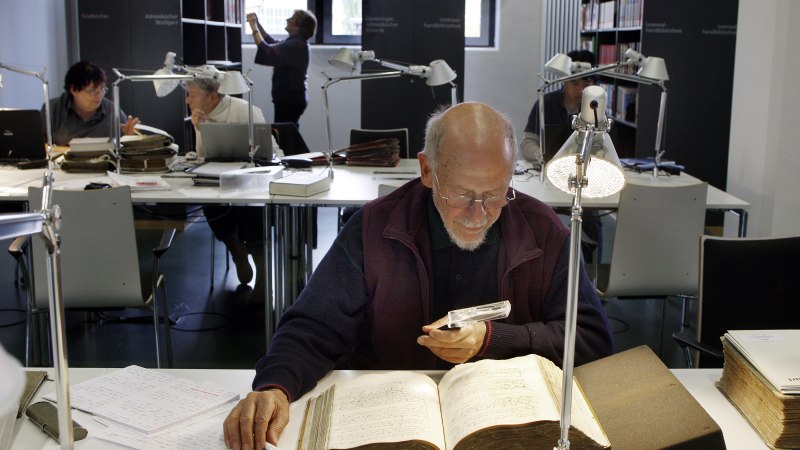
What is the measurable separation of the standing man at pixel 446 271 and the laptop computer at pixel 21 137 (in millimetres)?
3014

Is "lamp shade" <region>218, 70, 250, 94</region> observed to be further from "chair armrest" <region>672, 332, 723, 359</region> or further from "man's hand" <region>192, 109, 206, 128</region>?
"chair armrest" <region>672, 332, 723, 359</region>

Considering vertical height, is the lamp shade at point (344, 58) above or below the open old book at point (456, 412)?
above

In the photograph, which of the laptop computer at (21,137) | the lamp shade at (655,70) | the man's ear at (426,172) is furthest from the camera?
the laptop computer at (21,137)

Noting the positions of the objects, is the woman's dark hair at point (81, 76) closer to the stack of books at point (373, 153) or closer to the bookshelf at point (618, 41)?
the stack of books at point (373, 153)

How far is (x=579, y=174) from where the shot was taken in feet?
3.62

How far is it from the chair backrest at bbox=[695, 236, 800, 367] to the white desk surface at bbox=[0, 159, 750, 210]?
45.1 inches

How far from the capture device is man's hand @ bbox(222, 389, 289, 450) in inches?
54.9

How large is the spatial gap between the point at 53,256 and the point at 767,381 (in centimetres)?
119

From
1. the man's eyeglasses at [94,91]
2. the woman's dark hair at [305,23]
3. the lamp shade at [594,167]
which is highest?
the woman's dark hair at [305,23]

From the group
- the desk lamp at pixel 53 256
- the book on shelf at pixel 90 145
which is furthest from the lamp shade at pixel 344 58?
the desk lamp at pixel 53 256

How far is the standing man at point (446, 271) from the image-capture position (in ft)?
5.82

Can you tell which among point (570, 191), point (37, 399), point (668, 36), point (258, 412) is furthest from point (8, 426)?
point (668, 36)

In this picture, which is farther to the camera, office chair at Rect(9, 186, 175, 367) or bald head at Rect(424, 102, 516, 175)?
office chair at Rect(9, 186, 175, 367)

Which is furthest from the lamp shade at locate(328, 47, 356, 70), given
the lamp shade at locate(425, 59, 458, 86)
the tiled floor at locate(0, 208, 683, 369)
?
the tiled floor at locate(0, 208, 683, 369)
